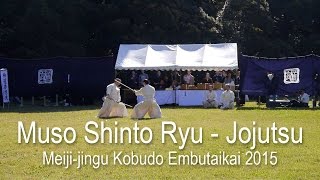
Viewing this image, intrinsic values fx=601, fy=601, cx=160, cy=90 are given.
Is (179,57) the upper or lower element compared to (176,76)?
upper

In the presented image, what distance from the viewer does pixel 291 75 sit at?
80.1 feet

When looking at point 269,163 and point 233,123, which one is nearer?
point 269,163

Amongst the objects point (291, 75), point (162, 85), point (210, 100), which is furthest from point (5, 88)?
point (291, 75)

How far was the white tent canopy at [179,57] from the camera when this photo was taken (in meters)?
25.7

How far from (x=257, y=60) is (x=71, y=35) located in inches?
629

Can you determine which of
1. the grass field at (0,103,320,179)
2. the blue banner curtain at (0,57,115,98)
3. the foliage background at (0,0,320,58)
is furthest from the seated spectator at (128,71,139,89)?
the grass field at (0,103,320,179)

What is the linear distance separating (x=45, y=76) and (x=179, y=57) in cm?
613

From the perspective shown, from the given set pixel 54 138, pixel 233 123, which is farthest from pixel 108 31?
pixel 54 138

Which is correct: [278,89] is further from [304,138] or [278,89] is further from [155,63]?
[304,138]

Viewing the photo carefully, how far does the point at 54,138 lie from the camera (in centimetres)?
1320

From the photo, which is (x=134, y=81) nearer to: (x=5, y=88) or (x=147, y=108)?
(x=5, y=88)

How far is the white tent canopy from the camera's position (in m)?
25.7

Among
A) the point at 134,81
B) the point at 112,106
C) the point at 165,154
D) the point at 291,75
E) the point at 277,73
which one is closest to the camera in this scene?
the point at 165,154

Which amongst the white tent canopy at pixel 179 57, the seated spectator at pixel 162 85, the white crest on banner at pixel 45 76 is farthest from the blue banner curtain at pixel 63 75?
the seated spectator at pixel 162 85
